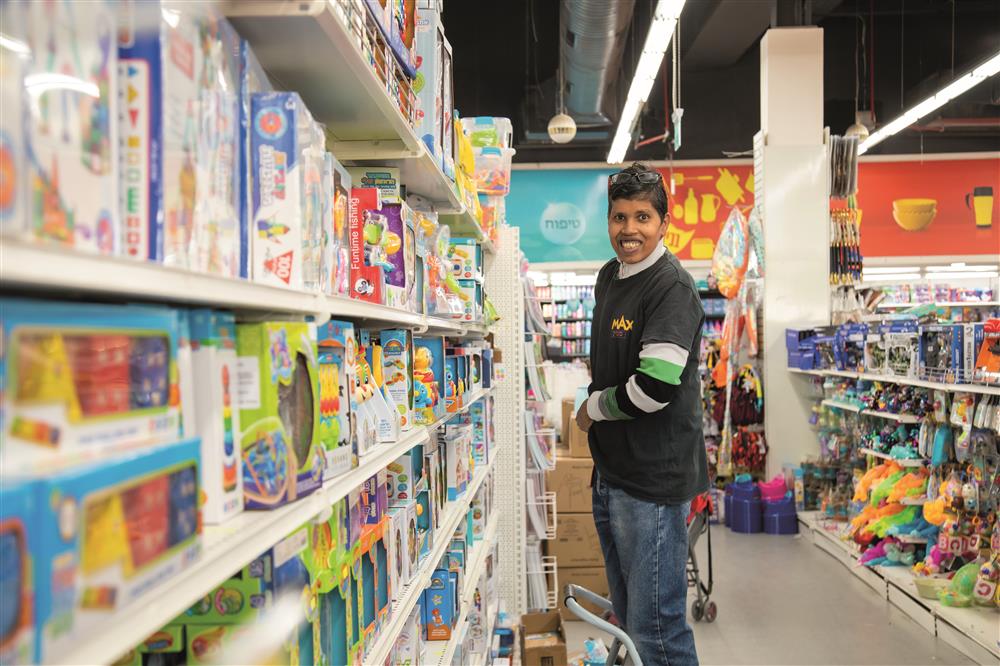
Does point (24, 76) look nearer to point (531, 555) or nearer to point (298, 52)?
point (298, 52)

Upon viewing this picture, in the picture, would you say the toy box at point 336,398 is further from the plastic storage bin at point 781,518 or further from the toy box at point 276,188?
the plastic storage bin at point 781,518

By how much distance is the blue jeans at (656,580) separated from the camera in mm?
2643

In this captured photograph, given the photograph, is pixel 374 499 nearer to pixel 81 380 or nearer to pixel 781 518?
pixel 81 380

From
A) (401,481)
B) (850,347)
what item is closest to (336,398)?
(401,481)

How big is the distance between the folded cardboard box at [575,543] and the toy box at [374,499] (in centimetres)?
359

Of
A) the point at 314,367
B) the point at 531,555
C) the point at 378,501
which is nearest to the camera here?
the point at 314,367

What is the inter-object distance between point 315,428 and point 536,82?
12.4 metres

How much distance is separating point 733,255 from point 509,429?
4.39 m

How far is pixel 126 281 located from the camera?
2.21 feet

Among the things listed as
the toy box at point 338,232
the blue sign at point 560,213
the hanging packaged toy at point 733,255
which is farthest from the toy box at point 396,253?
the blue sign at point 560,213

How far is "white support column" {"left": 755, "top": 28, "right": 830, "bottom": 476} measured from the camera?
7797 millimetres

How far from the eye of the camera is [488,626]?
3.62 metres

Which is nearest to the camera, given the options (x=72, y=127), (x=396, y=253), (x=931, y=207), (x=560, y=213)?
(x=72, y=127)

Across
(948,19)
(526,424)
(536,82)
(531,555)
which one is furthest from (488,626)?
(948,19)
